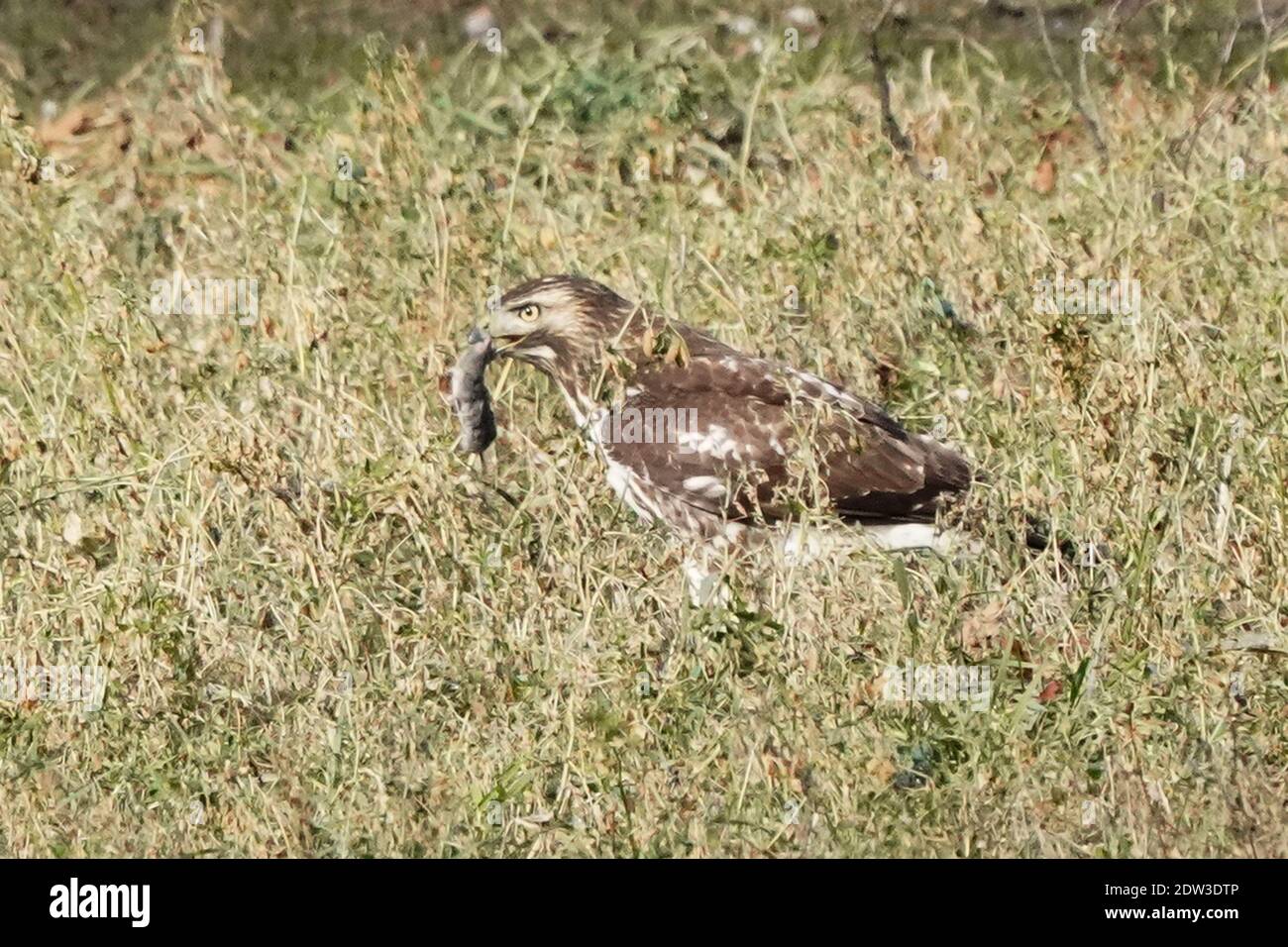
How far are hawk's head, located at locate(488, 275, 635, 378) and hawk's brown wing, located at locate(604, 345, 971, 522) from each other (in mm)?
314

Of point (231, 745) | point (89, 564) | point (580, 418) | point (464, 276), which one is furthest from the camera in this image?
point (464, 276)

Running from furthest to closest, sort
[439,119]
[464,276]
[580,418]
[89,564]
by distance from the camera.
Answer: [439,119]
[464,276]
[580,418]
[89,564]

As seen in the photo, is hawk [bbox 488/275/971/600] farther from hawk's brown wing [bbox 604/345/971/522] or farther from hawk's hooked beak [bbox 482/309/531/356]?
hawk's hooked beak [bbox 482/309/531/356]

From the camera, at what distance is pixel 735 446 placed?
616 centimetres

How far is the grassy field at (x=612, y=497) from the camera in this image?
191 inches

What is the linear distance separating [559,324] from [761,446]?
87cm

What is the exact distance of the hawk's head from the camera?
6578mm

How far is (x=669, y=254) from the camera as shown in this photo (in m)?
7.20

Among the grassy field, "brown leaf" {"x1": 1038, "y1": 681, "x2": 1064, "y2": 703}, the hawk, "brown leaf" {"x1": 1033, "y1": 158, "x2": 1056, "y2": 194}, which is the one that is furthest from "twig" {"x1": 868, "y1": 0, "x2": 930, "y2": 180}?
"brown leaf" {"x1": 1038, "y1": 681, "x2": 1064, "y2": 703}

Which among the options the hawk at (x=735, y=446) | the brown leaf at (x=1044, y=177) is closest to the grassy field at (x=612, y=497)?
the brown leaf at (x=1044, y=177)

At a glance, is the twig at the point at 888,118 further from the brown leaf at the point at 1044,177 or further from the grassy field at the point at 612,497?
the brown leaf at the point at 1044,177

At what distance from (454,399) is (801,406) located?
43.5 inches

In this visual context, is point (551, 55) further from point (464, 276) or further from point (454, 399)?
point (454, 399)

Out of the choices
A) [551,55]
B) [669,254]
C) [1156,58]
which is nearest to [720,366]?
[669,254]
